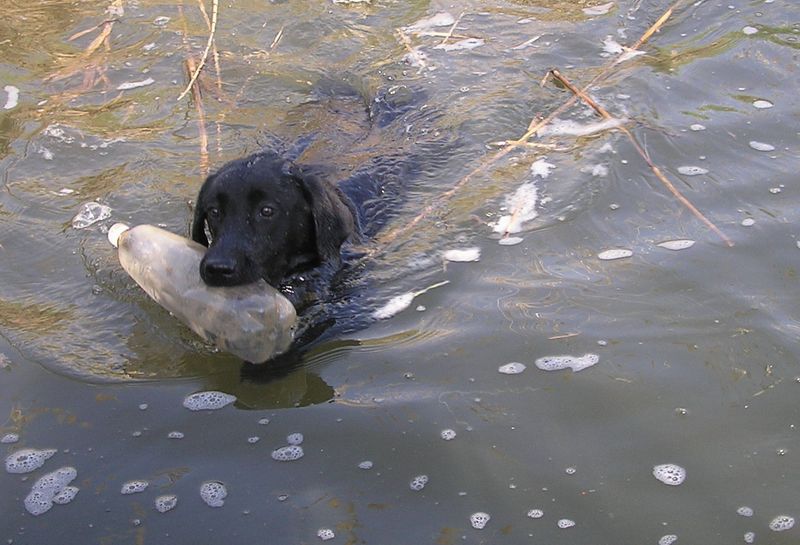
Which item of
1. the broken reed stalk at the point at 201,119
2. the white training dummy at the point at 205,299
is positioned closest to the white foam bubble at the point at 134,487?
the white training dummy at the point at 205,299

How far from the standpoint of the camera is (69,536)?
346 centimetres

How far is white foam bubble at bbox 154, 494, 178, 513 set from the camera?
3.58 metres

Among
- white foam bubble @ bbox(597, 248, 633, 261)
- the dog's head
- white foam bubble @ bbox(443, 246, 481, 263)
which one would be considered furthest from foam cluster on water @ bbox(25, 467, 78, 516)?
white foam bubble @ bbox(597, 248, 633, 261)

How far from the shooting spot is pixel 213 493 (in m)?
3.65

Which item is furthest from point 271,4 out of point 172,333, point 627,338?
point 627,338

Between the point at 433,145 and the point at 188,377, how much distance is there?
2.97m

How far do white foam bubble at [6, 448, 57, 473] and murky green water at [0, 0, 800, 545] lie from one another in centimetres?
4

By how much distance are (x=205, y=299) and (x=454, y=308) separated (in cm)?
128

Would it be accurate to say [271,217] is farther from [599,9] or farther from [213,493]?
[599,9]

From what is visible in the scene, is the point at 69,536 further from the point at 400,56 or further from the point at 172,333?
the point at 400,56

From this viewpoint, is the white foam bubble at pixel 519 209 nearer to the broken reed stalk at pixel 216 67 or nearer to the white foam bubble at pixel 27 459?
the broken reed stalk at pixel 216 67

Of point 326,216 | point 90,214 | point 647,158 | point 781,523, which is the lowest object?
point 781,523

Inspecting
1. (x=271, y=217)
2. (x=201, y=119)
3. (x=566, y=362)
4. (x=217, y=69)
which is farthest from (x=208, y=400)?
(x=217, y=69)

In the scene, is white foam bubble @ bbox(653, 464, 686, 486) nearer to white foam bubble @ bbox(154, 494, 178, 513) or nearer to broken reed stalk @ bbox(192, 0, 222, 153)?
white foam bubble @ bbox(154, 494, 178, 513)
